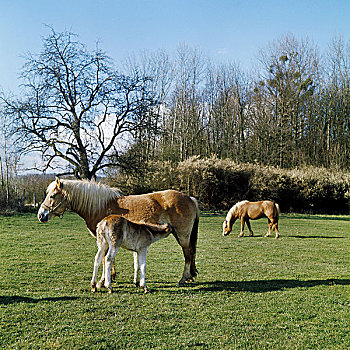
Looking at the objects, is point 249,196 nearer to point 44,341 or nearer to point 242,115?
point 242,115

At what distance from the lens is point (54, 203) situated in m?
6.73

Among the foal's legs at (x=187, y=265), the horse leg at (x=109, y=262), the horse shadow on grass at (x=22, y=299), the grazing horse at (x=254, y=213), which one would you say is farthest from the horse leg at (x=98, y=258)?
the grazing horse at (x=254, y=213)

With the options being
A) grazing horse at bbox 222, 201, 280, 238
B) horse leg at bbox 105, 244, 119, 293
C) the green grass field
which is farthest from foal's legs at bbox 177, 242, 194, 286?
grazing horse at bbox 222, 201, 280, 238

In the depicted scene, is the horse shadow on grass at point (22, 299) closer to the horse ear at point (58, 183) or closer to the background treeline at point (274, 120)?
the horse ear at point (58, 183)

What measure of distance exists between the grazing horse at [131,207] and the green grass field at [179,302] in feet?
3.06

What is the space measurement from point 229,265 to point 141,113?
17.9 metres

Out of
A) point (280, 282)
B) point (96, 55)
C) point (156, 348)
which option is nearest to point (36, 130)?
point (96, 55)

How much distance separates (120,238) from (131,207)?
93 centimetres

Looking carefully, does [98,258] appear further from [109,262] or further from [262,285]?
[262,285]

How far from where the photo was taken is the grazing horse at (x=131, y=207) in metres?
6.58

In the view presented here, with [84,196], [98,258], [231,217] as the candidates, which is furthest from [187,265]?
[231,217]

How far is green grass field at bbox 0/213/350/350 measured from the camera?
4070 mm

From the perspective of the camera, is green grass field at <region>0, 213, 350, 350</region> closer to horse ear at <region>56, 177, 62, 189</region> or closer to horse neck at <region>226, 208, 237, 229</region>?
horse ear at <region>56, 177, 62, 189</region>

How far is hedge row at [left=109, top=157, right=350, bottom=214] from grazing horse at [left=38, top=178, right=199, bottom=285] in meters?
17.9
